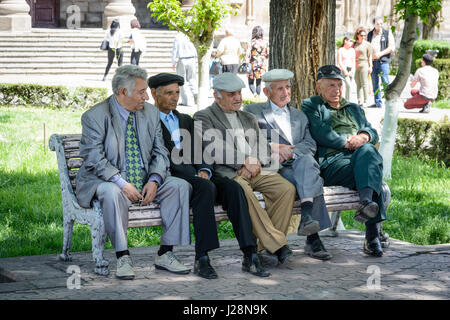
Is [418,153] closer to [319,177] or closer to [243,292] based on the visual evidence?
[319,177]

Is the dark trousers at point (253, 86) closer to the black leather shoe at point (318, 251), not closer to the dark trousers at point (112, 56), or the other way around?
the dark trousers at point (112, 56)

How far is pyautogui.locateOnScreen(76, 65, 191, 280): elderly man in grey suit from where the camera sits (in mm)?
5855

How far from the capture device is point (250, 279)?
5.92 meters

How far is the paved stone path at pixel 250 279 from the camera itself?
5492 millimetres

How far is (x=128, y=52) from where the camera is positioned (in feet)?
80.5

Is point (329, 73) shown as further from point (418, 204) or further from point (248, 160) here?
point (418, 204)

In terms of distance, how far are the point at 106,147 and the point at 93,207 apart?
0.47 meters

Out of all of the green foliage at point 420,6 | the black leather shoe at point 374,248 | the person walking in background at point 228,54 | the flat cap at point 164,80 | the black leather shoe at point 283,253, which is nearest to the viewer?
the black leather shoe at point 283,253

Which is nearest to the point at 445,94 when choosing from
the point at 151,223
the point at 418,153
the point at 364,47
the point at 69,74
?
the point at 364,47

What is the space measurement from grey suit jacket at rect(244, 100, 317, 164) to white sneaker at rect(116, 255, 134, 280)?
1791 millimetres

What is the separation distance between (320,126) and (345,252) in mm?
1103

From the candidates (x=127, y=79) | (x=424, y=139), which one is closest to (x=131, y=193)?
(x=127, y=79)

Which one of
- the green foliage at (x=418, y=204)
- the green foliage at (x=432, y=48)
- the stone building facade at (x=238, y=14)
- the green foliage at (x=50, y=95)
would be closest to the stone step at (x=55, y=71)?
the green foliage at (x=50, y=95)

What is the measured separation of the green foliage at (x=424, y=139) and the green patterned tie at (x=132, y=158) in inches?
249
